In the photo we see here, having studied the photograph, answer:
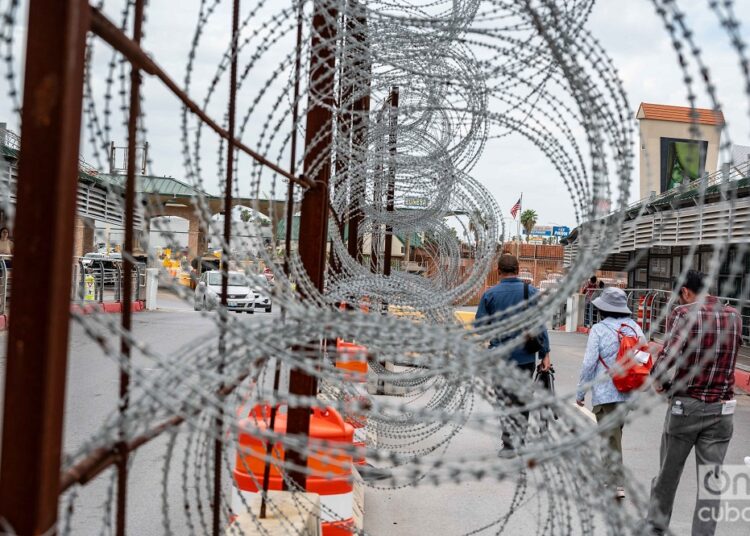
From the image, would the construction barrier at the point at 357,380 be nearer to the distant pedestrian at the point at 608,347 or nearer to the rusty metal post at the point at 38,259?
the rusty metal post at the point at 38,259

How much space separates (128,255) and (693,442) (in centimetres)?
429

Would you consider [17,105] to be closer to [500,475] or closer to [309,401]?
[309,401]

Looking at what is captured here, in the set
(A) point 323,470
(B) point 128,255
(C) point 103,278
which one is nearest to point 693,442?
(A) point 323,470

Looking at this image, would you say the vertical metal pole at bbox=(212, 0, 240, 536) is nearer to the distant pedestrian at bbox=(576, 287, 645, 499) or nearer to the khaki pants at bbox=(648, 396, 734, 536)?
the khaki pants at bbox=(648, 396, 734, 536)

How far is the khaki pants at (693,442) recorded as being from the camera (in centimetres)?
487

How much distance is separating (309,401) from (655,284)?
22.8 meters

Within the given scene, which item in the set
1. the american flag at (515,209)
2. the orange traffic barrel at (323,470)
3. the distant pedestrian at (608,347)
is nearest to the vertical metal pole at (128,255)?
the orange traffic barrel at (323,470)

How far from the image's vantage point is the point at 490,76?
3402 mm

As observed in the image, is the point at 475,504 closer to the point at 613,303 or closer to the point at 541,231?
the point at 613,303

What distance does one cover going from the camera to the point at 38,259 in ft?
4.03

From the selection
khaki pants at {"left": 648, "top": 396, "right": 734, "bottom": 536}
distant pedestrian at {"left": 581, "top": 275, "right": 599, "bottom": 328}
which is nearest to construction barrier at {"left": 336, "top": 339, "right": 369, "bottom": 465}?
khaki pants at {"left": 648, "top": 396, "right": 734, "bottom": 536}

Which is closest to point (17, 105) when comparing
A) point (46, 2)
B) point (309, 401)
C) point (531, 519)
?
point (46, 2)

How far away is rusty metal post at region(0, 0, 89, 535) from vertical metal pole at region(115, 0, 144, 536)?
45cm

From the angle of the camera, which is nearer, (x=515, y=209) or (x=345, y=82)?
(x=345, y=82)
